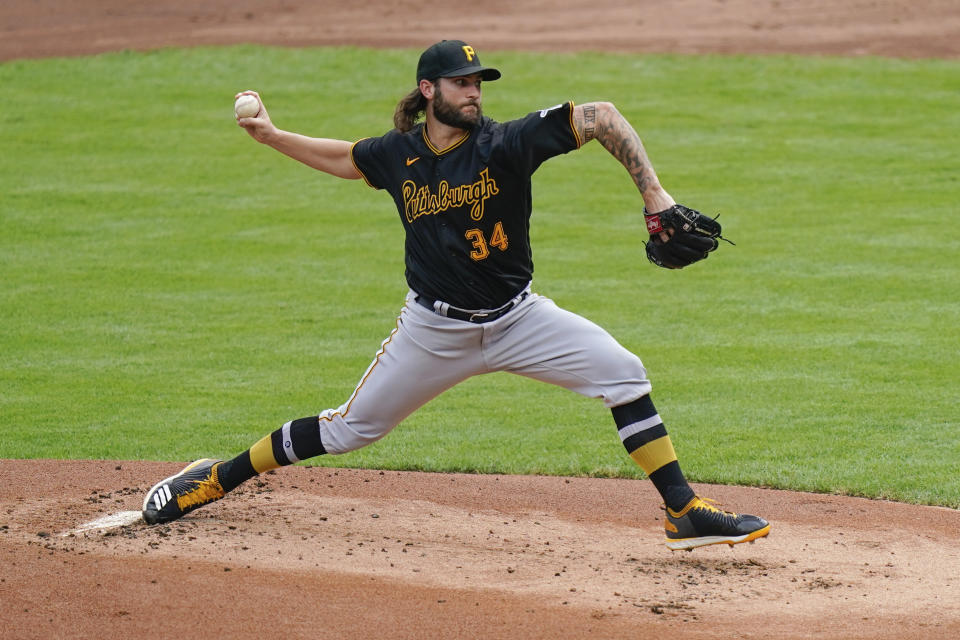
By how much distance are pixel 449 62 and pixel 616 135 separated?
73cm

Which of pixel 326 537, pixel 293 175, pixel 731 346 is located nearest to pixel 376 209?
pixel 293 175

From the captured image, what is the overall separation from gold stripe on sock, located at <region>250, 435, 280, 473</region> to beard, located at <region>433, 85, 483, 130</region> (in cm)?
149

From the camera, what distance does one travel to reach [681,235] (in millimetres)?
4422

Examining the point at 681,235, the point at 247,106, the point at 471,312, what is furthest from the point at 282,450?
the point at 681,235

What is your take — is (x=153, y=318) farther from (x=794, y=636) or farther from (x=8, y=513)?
(x=794, y=636)

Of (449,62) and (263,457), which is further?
(263,457)

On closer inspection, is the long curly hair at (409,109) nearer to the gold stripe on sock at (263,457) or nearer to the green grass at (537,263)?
the gold stripe on sock at (263,457)

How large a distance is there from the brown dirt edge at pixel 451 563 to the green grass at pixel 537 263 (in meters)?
0.54

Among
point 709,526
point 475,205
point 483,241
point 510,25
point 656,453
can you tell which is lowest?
point 709,526

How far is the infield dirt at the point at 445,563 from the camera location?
4.21 m

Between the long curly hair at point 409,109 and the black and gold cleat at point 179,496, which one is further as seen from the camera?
the black and gold cleat at point 179,496

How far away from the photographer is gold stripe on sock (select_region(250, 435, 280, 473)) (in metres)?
5.12

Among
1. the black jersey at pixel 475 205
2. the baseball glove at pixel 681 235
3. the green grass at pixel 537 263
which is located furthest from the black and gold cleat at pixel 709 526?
the green grass at pixel 537 263

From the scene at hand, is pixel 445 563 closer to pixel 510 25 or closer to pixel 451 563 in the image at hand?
pixel 451 563
